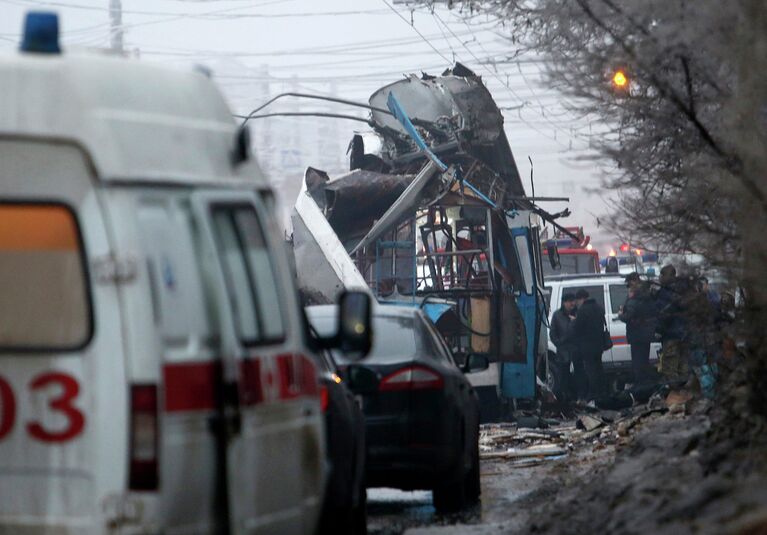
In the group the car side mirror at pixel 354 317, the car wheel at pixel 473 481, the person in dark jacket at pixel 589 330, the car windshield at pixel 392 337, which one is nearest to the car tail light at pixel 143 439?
the car side mirror at pixel 354 317

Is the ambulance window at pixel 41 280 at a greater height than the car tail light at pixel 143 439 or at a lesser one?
greater

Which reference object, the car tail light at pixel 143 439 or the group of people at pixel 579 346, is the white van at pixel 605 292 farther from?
the car tail light at pixel 143 439

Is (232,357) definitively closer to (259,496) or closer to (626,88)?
(259,496)

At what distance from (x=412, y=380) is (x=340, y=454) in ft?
8.33

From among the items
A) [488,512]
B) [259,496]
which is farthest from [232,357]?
[488,512]

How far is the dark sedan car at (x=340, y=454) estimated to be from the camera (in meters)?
8.14

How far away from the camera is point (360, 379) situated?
368 inches

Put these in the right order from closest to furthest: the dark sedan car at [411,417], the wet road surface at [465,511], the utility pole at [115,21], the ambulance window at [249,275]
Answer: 1. the ambulance window at [249,275]
2. the wet road surface at [465,511]
3. the dark sedan car at [411,417]
4. the utility pole at [115,21]

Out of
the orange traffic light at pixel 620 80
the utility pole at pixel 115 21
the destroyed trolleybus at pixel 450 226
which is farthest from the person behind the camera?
the utility pole at pixel 115 21

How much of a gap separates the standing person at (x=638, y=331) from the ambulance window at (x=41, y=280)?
1380 centimetres

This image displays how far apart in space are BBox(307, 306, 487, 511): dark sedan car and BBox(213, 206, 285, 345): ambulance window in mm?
4649

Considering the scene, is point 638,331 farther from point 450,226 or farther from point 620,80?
point 620,80

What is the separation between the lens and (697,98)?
9930mm

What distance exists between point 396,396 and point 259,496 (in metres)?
5.29
